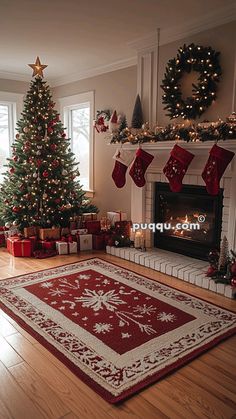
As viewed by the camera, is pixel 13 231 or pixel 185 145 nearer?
pixel 185 145

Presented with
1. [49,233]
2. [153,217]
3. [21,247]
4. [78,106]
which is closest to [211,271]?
[153,217]

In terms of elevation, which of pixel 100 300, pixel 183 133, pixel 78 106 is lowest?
pixel 100 300

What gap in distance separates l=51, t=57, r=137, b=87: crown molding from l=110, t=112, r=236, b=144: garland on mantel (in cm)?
106

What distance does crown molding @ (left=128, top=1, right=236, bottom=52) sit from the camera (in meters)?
2.99

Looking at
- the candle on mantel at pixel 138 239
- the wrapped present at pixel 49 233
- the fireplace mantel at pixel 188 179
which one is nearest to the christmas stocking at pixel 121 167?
the fireplace mantel at pixel 188 179

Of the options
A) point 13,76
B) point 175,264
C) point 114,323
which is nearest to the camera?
point 114,323

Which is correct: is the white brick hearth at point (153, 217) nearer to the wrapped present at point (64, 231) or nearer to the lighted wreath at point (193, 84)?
the lighted wreath at point (193, 84)

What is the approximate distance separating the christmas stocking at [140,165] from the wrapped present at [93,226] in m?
1.12

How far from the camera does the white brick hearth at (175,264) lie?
10.2 ft

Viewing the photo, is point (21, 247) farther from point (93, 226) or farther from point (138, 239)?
point (138, 239)

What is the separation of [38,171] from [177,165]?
6.74 ft

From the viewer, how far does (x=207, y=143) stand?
124 inches

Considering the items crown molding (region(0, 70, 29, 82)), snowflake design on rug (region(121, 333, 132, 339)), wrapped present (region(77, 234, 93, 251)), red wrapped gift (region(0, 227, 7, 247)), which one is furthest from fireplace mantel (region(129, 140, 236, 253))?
crown molding (region(0, 70, 29, 82))

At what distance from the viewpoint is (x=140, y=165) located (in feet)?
12.6
